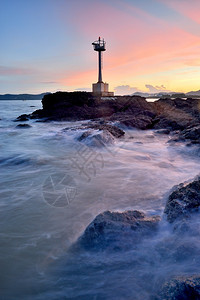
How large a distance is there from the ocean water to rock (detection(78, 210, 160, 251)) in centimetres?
10

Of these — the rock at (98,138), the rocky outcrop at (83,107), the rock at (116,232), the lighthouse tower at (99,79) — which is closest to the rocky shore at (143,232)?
the rock at (116,232)

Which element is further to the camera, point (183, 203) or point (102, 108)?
point (102, 108)

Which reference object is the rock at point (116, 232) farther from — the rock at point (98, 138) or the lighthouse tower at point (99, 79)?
the lighthouse tower at point (99, 79)

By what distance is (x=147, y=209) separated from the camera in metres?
3.79

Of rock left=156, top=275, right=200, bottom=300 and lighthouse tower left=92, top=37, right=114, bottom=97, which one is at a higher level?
lighthouse tower left=92, top=37, right=114, bottom=97

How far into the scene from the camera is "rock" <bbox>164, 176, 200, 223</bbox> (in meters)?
3.14

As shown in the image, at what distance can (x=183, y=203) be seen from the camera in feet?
10.8

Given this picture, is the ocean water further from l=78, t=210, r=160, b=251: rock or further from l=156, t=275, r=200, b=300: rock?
l=156, t=275, r=200, b=300: rock

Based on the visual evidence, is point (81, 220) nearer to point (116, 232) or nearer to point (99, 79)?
point (116, 232)

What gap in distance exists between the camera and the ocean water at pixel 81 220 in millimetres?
2326

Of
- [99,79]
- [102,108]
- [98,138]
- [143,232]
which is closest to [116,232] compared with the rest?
[143,232]

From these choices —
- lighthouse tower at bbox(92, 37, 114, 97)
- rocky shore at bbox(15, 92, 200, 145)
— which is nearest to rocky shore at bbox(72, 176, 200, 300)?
rocky shore at bbox(15, 92, 200, 145)

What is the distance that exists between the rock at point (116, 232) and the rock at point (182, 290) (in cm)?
77

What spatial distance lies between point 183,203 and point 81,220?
5.63 feet
